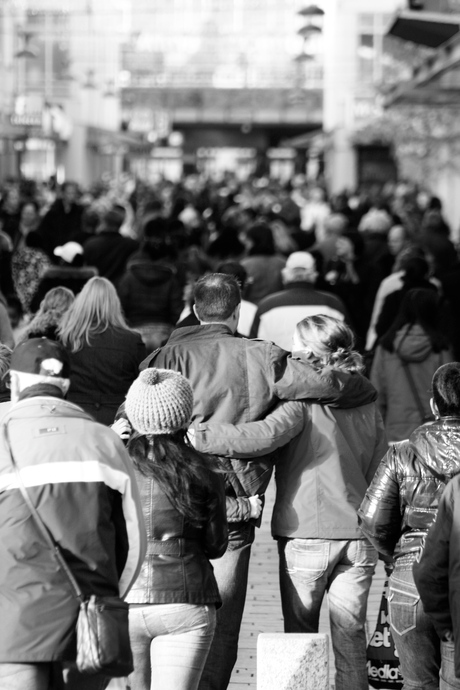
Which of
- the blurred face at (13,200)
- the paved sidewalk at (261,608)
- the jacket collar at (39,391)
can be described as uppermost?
the blurred face at (13,200)

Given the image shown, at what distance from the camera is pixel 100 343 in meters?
7.30

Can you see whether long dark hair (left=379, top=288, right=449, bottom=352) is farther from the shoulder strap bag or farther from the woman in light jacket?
the woman in light jacket

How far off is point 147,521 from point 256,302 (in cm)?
727

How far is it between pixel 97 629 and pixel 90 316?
3.76 meters

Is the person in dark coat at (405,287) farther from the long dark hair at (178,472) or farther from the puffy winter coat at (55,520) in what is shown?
the puffy winter coat at (55,520)

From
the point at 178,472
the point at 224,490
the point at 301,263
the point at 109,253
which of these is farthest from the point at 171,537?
Result: the point at 109,253

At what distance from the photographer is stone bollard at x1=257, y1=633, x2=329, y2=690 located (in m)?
4.79

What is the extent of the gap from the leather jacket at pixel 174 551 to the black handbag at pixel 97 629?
0.43 metres

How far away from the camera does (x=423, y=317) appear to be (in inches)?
330

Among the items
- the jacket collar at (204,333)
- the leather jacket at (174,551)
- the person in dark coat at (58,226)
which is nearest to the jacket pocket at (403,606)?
the leather jacket at (174,551)

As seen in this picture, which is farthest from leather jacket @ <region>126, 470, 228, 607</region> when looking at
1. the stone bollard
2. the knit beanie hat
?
the stone bollard

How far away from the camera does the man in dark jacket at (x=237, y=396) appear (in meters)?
5.21

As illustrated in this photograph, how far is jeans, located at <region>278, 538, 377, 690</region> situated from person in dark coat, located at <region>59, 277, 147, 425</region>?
2.27m

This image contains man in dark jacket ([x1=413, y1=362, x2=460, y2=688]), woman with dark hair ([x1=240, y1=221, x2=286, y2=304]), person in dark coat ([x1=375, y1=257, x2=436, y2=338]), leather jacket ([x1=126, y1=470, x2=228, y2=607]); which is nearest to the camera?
man in dark jacket ([x1=413, y1=362, x2=460, y2=688])
